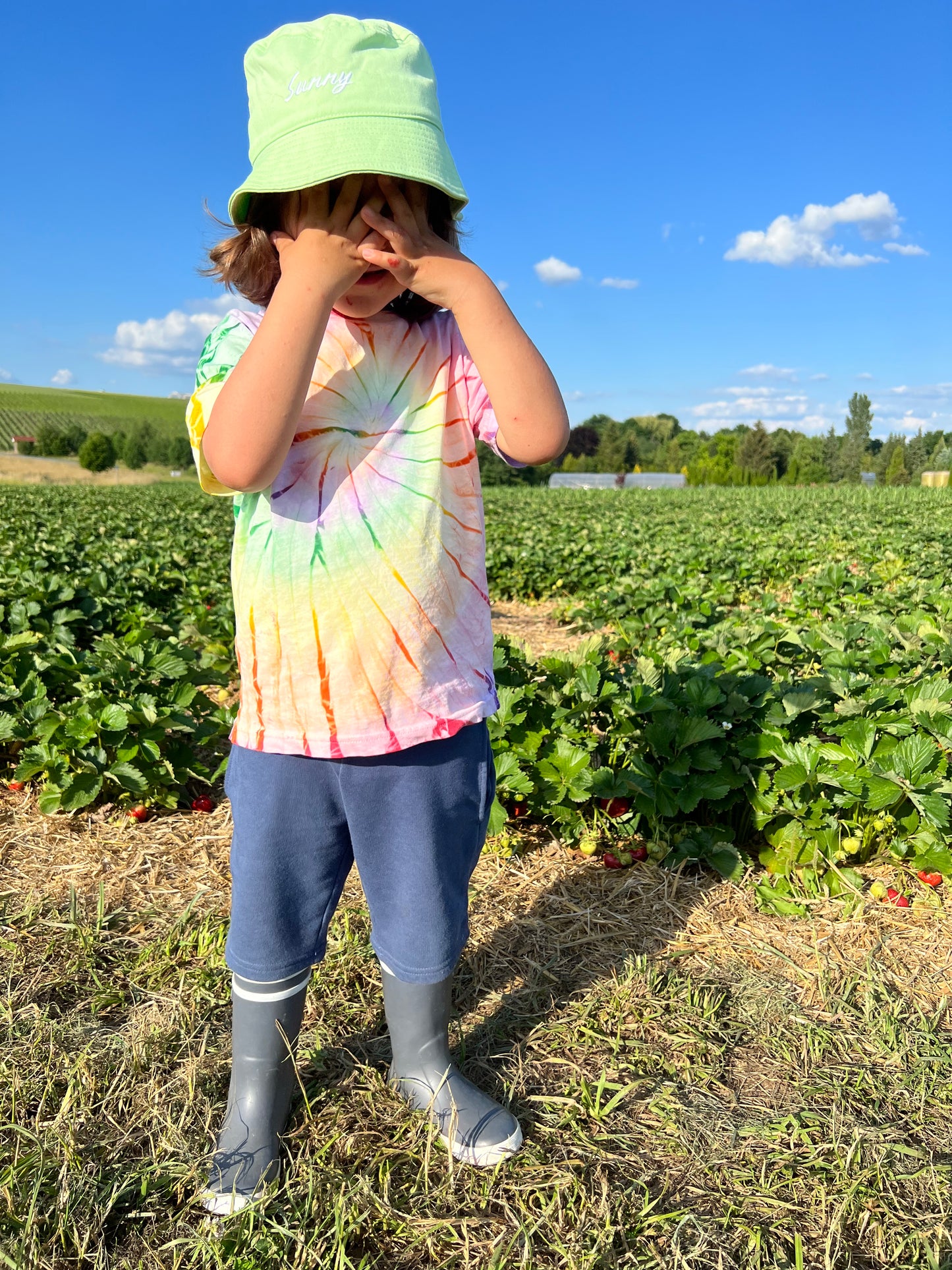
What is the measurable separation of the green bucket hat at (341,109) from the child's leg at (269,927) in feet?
3.11

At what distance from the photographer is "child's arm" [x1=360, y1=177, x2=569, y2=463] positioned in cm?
123

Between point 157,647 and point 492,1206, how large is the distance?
3132 mm

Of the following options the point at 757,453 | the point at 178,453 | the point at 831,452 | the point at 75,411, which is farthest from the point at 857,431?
the point at 75,411

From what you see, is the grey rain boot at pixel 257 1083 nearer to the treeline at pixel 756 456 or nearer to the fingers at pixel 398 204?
the fingers at pixel 398 204

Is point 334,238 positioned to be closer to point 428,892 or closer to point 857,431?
point 428,892

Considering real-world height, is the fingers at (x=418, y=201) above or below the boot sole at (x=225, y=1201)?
above

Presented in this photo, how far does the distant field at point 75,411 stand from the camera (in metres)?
93.6

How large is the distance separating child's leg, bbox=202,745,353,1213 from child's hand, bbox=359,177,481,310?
2.69ft

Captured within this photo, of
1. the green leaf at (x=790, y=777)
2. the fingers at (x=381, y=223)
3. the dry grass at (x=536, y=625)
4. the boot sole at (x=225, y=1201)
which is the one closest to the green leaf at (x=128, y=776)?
the boot sole at (x=225, y=1201)

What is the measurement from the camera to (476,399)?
4.76ft

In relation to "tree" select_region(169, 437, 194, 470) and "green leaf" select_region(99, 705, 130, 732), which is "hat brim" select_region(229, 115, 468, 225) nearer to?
"green leaf" select_region(99, 705, 130, 732)

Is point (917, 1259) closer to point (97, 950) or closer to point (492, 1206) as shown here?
point (492, 1206)

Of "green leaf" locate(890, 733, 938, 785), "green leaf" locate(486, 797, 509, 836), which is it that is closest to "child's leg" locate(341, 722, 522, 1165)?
"green leaf" locate(486, 797, 509, 836)

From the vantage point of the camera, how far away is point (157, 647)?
4055 millimetres
